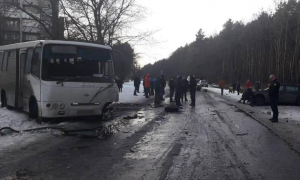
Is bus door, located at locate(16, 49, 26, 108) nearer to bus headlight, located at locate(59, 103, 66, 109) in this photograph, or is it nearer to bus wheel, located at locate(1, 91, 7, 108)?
bus wheel, located at locate(1, 91, 7, 108)

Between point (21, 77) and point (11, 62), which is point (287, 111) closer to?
point (21, 77)

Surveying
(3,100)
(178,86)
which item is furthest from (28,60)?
(178,86)

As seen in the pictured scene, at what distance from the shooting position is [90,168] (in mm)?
5785

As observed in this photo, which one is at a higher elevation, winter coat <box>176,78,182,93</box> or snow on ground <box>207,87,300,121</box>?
winter coat <box>176,78,182,93</box>

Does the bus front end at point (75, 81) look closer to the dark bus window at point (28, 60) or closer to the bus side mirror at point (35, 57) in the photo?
the bus side mirror at point (35, 57)

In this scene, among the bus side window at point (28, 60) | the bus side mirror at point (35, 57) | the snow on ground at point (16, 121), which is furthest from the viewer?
the bus side window at point (28, 60)

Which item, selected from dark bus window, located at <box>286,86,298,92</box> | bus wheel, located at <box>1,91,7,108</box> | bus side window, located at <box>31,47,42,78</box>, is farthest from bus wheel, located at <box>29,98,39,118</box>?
dark bus window, located at <box>286,86,298,92</box>

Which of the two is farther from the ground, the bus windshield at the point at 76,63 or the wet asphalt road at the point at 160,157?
the bus windshield at the point at 76,63

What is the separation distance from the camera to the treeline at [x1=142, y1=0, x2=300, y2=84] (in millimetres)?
42556

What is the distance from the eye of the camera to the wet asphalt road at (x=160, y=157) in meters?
5.44

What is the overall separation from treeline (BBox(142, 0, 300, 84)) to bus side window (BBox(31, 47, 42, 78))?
1890 cm

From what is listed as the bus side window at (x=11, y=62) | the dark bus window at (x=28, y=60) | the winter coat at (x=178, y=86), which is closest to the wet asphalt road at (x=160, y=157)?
the dark bus window at (x=28, y=60)

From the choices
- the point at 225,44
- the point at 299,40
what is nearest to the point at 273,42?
the point at 299,40

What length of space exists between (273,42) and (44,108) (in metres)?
50.0
